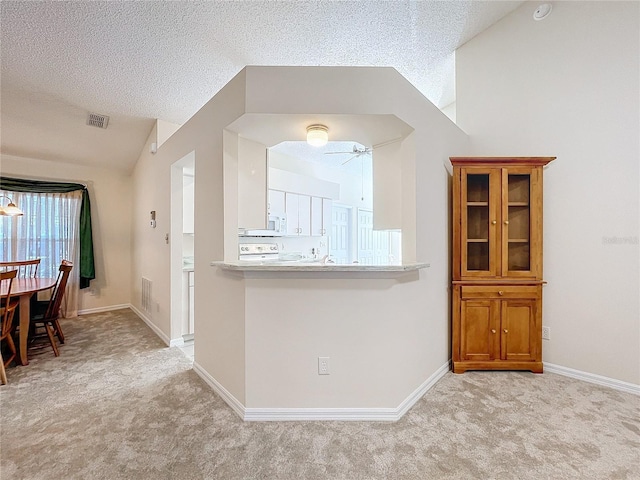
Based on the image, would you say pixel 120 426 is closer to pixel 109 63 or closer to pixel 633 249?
pixel 109 63

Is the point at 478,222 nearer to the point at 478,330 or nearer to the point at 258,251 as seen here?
the point at 478,330

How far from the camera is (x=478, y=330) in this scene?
103 inches

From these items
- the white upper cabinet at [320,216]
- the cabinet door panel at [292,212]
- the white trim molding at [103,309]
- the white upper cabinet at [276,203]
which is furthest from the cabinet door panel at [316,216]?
the white trim molding at [103,309]

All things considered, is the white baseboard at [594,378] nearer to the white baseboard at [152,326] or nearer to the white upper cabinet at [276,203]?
the white upper cabinet at [276,203]

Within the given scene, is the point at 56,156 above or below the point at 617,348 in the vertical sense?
above

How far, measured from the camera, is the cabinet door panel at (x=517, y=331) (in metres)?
2.60

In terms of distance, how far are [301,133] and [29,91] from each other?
3.21m

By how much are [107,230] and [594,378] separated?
6.64m

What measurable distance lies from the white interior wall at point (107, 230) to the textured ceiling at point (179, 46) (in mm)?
977

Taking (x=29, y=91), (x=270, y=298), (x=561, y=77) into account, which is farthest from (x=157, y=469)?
(x=561, y=77)

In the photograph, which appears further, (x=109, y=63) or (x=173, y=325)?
(x=173, y=325)

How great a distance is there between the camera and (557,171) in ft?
8.58

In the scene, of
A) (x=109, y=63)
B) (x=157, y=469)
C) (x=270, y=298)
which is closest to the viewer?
(x=157, y=469)

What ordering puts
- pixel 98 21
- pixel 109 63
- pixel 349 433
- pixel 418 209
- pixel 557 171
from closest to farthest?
pixel 349 433
pixel 418 209
pixel 98 21
pixel 557 171
pixel 109 63
